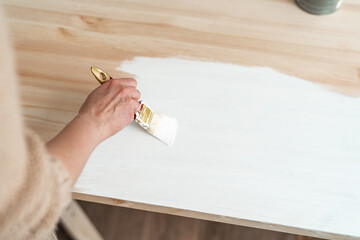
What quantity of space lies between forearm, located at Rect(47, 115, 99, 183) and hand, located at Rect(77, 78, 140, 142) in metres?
0.02

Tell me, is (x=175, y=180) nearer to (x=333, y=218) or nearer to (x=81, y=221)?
(x=333, y=218)

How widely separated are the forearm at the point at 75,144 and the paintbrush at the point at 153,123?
0.12 meters

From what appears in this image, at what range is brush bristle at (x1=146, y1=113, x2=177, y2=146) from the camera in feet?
3.09

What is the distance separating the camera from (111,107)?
36.1 inches

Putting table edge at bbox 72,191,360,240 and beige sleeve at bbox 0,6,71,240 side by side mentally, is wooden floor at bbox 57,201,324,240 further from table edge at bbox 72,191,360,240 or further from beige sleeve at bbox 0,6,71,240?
beige sleeve at bbox 0,6,71,240

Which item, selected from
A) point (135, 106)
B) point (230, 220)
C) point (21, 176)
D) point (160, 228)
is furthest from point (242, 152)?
point (160, 228)

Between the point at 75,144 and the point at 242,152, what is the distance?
379mm

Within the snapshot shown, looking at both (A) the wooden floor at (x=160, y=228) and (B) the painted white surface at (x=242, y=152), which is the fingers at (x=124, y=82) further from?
(A) the wooden floor at (x=160, y=228)

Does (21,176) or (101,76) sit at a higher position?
(101,76)

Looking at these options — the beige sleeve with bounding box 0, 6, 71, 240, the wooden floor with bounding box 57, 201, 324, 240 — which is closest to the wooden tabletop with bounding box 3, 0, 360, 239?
the beige sleeve with bounding box 0, 6, 71, 240

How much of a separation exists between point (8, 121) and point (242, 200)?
1.70 ft

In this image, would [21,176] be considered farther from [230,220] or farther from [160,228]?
[160,228]

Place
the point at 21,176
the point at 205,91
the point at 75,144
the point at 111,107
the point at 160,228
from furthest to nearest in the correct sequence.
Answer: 1. the point at 160,228
2. the point at 205,91
3. the point at 111,107
4. the point at 75,144
5. the point at 21,176

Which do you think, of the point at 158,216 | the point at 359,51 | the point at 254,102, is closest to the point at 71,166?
the point at 254,102
